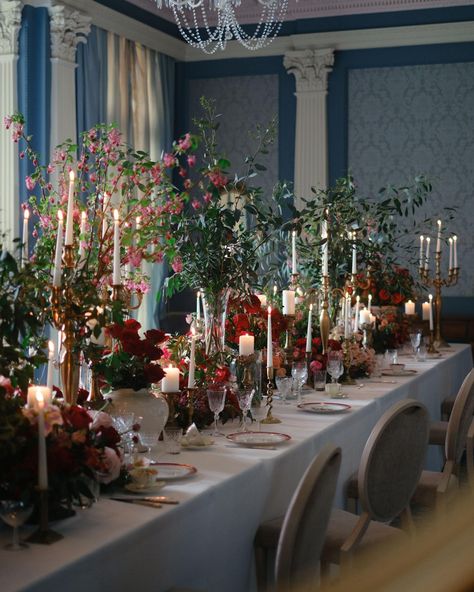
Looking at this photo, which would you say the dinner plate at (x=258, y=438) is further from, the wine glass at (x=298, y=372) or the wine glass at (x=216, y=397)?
the wine glass at (x=298, y=372)

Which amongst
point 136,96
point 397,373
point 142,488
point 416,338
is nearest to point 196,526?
point 142,488

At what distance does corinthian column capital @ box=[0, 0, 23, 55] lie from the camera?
23.1 ft

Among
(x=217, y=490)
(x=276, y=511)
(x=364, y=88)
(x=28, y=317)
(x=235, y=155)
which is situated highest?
(x=364, y=88)

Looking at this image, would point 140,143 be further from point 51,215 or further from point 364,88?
point 51,215

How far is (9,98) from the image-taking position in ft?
23.3

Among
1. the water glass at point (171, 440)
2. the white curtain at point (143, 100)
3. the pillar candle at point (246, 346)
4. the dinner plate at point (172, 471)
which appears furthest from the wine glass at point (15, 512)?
the white curtain at point (143, 100)

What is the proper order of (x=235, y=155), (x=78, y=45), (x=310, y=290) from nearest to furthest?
1. (x=310, y=290)
2. (x=78, y=45)
3. (x=235, y=155)

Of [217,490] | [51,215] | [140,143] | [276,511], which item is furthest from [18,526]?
[140,143]

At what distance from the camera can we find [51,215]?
3.76m

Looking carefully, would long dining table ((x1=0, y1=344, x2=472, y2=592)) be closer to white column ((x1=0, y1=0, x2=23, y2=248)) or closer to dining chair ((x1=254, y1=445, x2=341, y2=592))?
dining chair ((x1=254, y1=445, x2=341, y2=592))

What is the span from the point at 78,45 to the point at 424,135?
353 cm

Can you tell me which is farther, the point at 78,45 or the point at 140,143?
the point at 140,143

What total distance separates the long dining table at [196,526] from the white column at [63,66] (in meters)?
4.44

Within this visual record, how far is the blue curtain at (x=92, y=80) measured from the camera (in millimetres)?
7805
